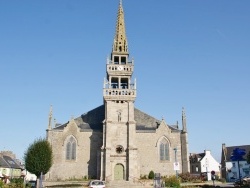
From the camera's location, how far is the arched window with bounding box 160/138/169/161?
44.4 metres

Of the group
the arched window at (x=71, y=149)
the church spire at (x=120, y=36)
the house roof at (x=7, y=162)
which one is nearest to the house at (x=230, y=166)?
the church spire at (x=120, y=36)

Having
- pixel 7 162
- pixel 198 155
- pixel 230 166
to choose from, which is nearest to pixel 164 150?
pixel 230 166

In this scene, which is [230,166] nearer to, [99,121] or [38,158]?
[99,121]

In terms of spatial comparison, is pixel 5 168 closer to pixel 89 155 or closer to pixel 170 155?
pixel 89 155

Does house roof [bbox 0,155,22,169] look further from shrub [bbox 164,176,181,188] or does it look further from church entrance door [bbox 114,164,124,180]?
shrub [bbox 164,176,181,188]

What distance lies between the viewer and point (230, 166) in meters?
69.9

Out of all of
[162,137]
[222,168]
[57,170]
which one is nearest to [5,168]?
[57,170]

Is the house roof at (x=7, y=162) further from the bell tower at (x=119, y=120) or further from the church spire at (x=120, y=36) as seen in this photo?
the church spire at (x=120, y=36)

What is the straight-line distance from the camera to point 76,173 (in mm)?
42250

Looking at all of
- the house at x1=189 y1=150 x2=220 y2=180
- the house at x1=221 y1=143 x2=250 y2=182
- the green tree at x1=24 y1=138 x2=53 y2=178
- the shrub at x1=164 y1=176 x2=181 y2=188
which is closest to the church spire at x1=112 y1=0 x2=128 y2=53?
the green tree at x1=24 y1=138 x2=53 y2=178

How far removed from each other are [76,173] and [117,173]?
6021mm

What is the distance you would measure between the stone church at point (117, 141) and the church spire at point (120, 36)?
0.51 feet

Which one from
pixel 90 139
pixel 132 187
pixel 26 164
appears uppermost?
pixel 90 139

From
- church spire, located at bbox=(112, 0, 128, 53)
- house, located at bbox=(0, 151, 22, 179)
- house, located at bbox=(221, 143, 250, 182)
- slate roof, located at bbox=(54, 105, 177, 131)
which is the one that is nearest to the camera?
slate roof, located at bbox=(54, 105, 177, 131)
